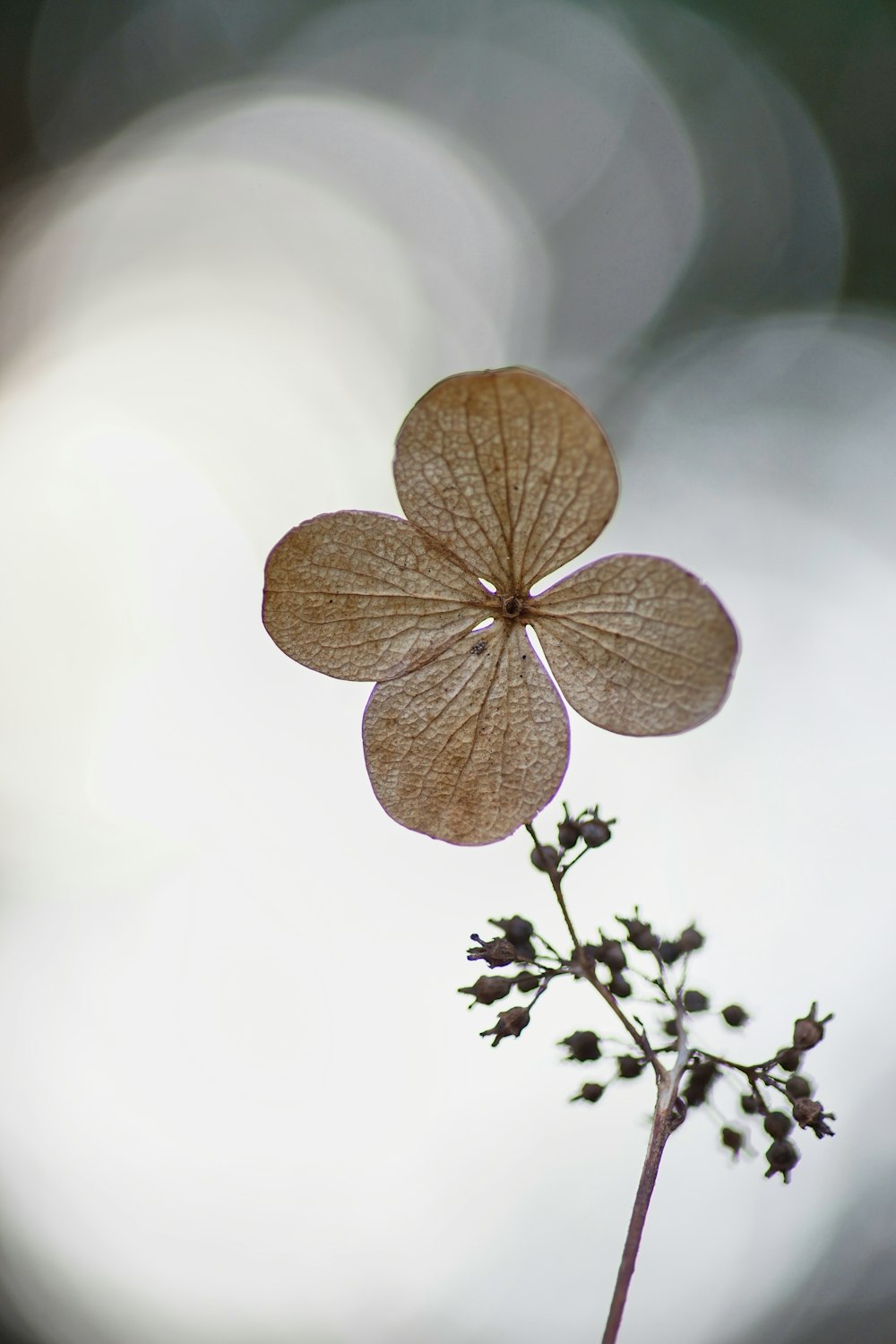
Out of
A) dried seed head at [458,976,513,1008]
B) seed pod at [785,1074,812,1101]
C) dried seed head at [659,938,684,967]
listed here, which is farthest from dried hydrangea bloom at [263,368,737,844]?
seed pod at [785,1074,812,1101]

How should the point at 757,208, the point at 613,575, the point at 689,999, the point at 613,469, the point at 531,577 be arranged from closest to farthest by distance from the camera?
the point at 613,469 < the point at 613,575 < the point at 531,577 < the point at 689,999 < the point at 757,208

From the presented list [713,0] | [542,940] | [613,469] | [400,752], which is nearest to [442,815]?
[400,752]

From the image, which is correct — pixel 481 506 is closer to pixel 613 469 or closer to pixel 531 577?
pixel 531 577

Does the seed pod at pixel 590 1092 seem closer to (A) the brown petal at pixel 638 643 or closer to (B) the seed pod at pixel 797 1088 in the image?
(B) the seed pod at pixel 797 1088

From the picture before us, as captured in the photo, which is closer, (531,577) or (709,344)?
(531,577)

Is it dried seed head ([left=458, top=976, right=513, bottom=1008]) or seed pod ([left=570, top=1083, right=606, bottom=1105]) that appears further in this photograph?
seed pod ([left=570, top=1083, right=606, bottom=1105])

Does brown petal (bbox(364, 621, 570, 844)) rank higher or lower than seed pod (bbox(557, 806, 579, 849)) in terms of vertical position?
higher

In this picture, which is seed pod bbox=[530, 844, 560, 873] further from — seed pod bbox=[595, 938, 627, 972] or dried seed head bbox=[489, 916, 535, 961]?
seed pod bbox=[595, 938, 627, 972]

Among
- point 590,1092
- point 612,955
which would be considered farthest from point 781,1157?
point 612,955
